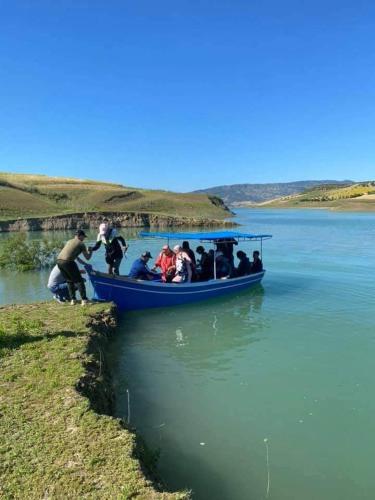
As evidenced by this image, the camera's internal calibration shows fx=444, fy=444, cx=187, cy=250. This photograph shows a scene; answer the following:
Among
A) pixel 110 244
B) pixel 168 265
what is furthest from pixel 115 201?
pixel 110 244

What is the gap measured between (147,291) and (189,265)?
7.47 ft

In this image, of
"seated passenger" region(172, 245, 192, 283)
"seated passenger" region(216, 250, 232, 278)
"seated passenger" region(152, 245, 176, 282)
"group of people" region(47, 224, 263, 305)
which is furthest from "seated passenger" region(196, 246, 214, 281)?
"seated passenger" region(152, 245, 176, 282)

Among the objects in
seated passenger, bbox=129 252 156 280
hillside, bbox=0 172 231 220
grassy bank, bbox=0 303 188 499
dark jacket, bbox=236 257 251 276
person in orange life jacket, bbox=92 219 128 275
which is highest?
hillside, bbox=0 172 231 220

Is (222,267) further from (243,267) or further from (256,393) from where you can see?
(256,393)

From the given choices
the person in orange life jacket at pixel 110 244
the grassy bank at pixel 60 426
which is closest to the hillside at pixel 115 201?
the person in orange life jacket at pixel 110 244

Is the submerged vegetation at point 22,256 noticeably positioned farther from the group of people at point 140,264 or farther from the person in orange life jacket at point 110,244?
the person in orange life jacket at point 110,244

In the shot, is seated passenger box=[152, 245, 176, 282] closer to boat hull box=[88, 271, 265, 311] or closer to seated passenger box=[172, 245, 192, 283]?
seated passenger box=[172, 245, 192, 283]

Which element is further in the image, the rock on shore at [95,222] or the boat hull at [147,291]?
the rock on shore at [95,222]

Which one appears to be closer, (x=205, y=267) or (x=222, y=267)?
(x=205, y=267)

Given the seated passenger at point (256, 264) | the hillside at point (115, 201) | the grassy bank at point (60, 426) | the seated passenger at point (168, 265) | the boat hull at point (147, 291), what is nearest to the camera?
the grassy bank at point (60, 426)

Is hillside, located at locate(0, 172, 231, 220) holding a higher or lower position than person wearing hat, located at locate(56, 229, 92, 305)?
higher

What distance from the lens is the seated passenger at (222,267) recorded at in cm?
2005

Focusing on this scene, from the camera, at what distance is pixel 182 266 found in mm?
17859

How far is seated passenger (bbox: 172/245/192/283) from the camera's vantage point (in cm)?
1775
